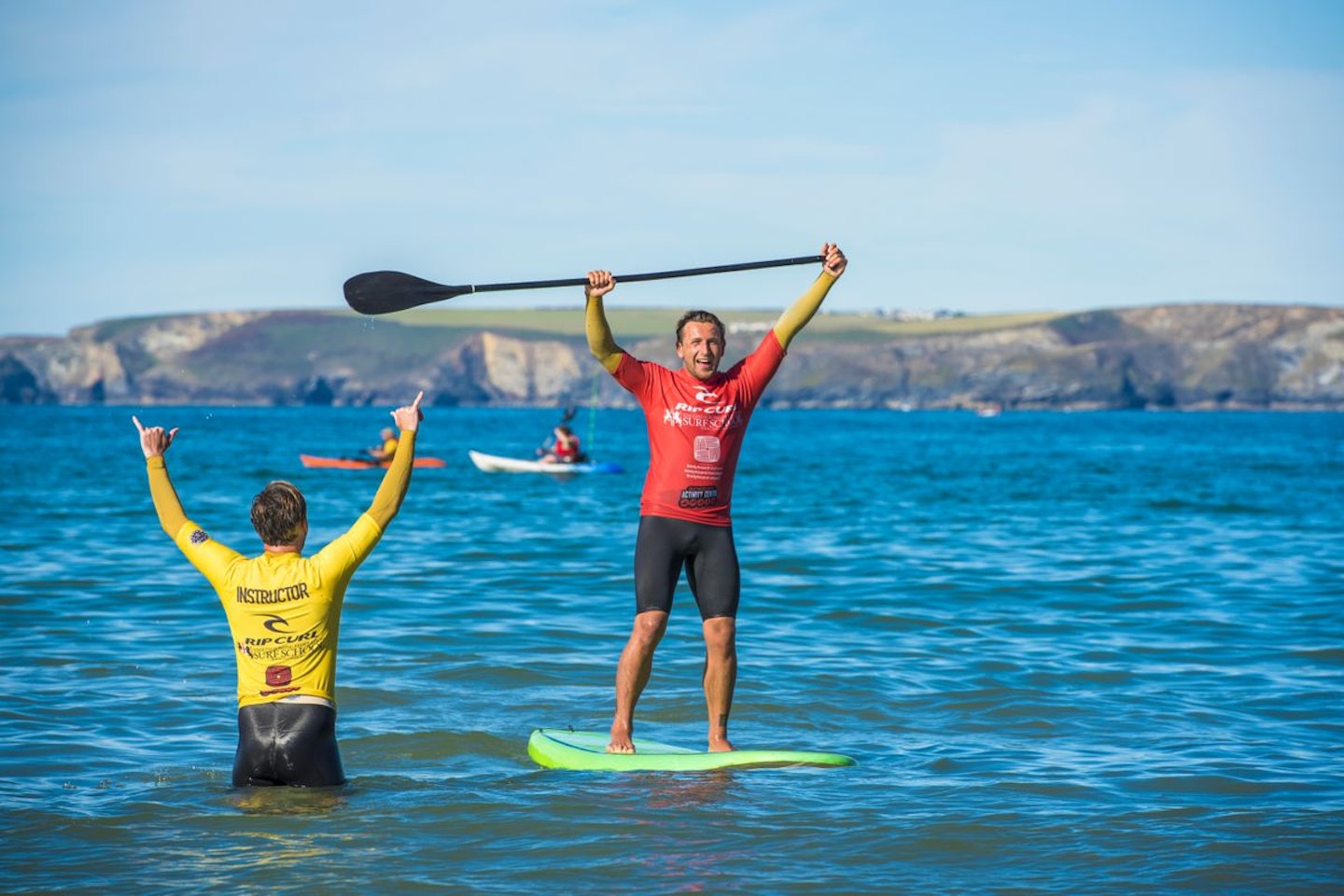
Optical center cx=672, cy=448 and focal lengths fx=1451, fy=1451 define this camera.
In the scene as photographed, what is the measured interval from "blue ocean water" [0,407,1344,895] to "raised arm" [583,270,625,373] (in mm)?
2268

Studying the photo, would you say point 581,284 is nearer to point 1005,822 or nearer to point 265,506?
point 265,506

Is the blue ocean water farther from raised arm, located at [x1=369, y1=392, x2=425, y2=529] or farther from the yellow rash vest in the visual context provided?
raised arm, located at [x1=369, y1=392, x2=425, y2=529]

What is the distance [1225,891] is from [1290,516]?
24224mm

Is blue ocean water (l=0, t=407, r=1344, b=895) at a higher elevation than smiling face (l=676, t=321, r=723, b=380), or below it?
below

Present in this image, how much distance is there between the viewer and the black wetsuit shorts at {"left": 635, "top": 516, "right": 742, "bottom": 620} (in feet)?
25.8

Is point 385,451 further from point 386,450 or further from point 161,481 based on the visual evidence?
point 161,481

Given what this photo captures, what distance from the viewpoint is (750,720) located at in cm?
988

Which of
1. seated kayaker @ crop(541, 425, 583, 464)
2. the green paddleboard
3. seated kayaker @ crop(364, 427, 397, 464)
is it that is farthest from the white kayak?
the green paddleboard

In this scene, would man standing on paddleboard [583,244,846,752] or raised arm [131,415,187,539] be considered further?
man standing on paddleboard [583,244,846,752]

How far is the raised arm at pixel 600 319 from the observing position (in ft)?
24.8

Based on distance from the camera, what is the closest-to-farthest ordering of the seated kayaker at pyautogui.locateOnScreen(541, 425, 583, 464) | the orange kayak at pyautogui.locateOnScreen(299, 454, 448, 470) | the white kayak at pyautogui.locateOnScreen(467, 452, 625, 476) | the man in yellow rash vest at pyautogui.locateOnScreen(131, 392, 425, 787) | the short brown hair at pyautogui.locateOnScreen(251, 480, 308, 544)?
the short brown hair at pyautogui.locateOnScreen(251, 480, 308, 544)
the man in yellow rash vest at pyautogui.locateOnScreen(131, 392, 425, 787)
the seated kayaker at pyautogui.locateOnScreen(541, 425, 583, 464)
the white kayak at pyautogui.locateOnScreen(467, 452, 625, 476)
the orange kayak at pyautogui.locateOnScreen(299, 454, 448, 470)

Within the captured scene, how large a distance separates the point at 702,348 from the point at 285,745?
2940 millimetres

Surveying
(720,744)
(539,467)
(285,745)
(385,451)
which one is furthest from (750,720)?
(539,467)

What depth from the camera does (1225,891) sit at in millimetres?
6059
